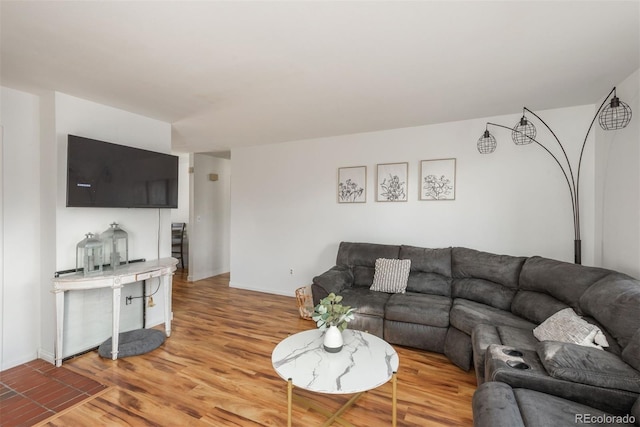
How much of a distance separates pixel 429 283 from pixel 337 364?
6.11 feet

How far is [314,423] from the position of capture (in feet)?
6.39

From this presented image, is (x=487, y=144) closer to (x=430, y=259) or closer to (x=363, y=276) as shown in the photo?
(x=430, y=259)

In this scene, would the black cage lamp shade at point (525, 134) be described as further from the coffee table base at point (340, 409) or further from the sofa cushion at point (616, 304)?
the coffee table base at point (340, 409)

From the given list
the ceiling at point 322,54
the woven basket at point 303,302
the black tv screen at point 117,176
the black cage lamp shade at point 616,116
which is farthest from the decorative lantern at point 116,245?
the black cage lamp shade at point 616,116

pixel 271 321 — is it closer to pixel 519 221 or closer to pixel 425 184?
pixel 425 184

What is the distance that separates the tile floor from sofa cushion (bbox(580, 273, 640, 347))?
11.6 ft

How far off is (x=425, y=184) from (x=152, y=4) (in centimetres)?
326

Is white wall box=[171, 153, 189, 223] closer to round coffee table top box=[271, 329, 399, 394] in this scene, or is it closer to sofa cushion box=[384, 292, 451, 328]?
sofa cushion box=[384, 292, 451, 328]

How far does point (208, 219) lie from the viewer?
599 centimetres

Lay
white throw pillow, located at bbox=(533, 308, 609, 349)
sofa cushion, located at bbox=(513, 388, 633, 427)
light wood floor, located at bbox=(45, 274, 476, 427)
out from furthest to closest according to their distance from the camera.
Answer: light wood floor, located at bbox=(45, 274, 476, 427)
white throw pillow, located at bbox=(533, 308, 609, 349)
sofa cushion, located at bbox=(513, 388, 633, 427)

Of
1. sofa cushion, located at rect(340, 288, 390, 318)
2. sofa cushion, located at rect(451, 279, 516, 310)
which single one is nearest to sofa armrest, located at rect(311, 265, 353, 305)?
sofa cushion, located at rect(340, 288, 390, 318)

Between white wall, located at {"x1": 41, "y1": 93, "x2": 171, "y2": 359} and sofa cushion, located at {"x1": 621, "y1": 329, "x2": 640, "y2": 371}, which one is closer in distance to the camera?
sofa cushion, located at {"x1": 621, "y1": 329, "x2": 640, "y2": 371}

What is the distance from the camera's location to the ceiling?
5.31ft

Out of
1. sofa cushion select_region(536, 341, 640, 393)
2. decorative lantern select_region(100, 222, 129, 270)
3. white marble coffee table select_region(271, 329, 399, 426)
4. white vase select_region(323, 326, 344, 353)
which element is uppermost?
decorative lantern select_region(100, 222, 129, 270)
